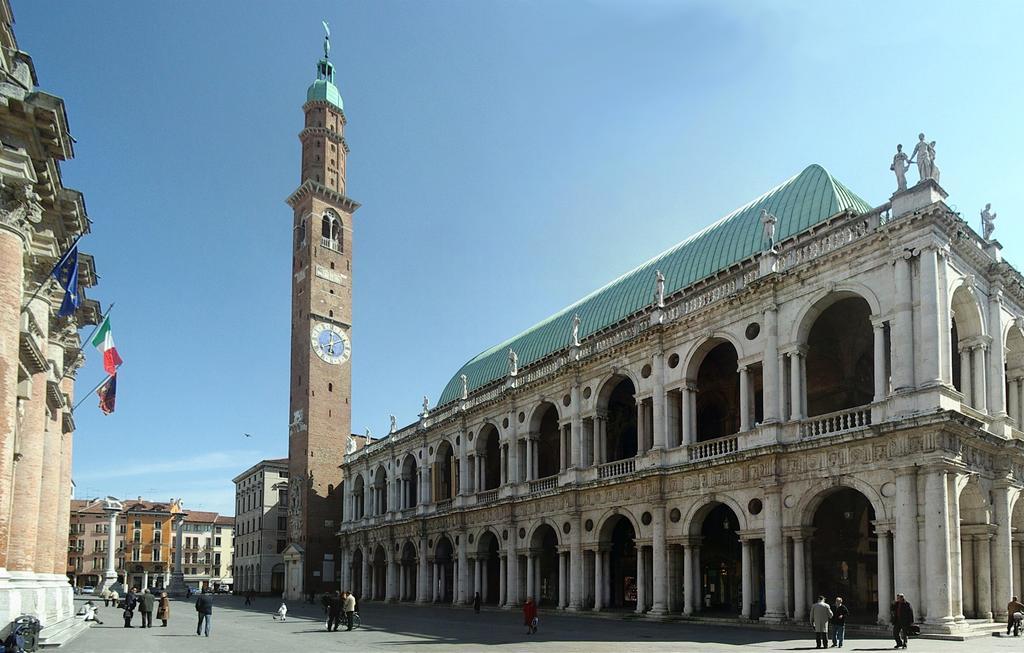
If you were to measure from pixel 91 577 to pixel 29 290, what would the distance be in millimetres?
117678

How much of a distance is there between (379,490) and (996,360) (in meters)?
43.1

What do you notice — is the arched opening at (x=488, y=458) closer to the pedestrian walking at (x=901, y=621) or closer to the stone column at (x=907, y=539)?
the stone column at (x=907, y=539)

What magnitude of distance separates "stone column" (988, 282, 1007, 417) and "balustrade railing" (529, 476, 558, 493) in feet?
63.1

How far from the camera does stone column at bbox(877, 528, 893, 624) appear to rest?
956 inches

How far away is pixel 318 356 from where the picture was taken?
66938 millimetres

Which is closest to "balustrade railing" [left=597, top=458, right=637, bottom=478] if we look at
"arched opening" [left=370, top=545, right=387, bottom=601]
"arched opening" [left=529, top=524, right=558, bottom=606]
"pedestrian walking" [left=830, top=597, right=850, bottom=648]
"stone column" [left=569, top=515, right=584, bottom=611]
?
"stone column" [left=569, top=515, right=584, bottom=611]

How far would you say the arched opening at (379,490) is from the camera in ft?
201

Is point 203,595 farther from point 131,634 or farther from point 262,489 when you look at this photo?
point 262,489

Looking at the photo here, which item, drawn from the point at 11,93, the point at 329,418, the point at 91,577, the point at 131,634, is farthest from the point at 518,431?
the point at 91,577

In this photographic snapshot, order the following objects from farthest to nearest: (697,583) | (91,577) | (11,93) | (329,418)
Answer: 1. (91,577)
2. (329,418)
3. (697,583)
4. (11,93)

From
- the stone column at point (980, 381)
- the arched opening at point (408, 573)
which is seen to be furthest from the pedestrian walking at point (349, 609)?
the arched opening at point (408, 573)

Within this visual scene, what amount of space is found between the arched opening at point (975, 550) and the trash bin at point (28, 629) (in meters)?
24.0

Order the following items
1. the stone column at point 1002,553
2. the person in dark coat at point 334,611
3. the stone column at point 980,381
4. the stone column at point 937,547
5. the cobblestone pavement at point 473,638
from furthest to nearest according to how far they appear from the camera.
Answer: the person in dark coat at point 334,611, the stone column at point 980,381, the stone column at point 1002,553, the stone column at point 937,547, the cobblestone pavement at point 473,638

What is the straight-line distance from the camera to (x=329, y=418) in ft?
220
